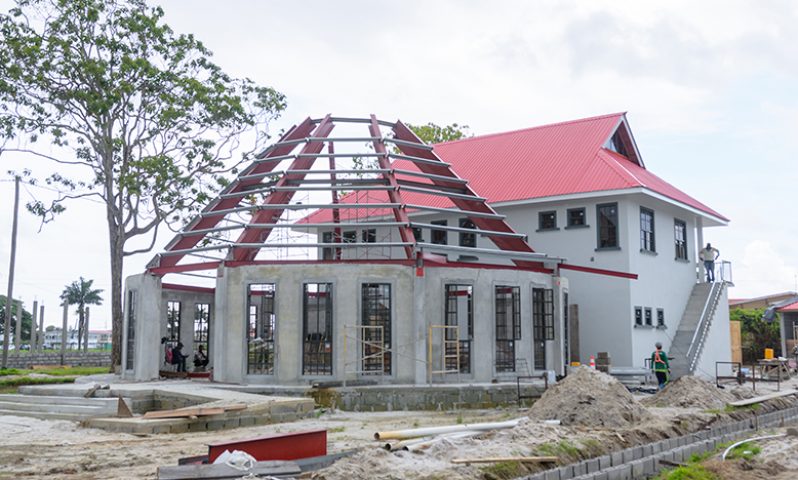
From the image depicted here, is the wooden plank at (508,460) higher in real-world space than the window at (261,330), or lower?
lower

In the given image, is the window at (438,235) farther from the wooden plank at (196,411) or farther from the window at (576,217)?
the wooden plank at (196,411)

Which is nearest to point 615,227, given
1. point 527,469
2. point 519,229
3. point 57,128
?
point 519,229

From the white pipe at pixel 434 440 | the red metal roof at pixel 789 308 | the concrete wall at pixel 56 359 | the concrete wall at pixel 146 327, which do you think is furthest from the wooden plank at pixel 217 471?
the red metal roof at pixel 789 308

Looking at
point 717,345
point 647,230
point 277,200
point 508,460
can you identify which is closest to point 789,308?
point 717,345

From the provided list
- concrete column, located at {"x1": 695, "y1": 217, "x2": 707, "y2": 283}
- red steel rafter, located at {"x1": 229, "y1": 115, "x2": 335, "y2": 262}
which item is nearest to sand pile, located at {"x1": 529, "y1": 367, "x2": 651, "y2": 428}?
red steel rafter, located at {"x1": 229, "y1": 115, "x2": 335, "y2": 262}

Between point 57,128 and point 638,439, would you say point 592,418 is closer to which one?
point 638,439

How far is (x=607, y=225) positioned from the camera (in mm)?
28516

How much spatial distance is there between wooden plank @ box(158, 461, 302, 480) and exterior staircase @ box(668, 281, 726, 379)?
847 inches

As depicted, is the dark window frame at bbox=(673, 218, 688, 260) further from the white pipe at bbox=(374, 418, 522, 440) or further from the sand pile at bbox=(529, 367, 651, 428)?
the white pipe at bbox=(374, 418, 522, 440)

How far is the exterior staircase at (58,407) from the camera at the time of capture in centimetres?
1811

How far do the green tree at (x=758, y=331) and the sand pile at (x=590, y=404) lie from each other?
3321cm

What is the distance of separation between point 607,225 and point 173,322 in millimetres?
15215

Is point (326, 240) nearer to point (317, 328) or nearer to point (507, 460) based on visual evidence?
point (317, 328)

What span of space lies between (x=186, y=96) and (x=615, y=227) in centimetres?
1809
